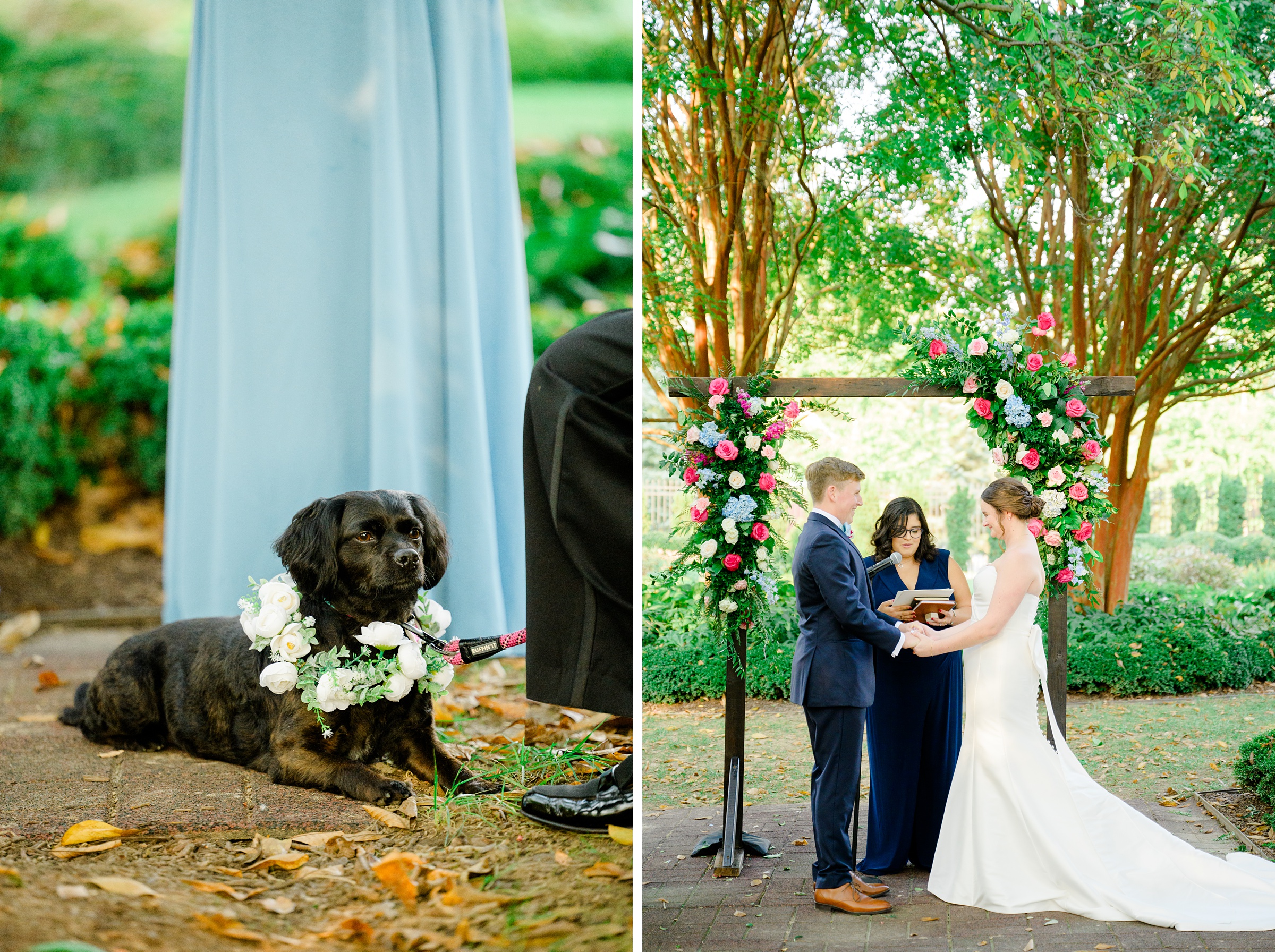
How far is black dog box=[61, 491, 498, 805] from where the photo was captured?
9.54 feet

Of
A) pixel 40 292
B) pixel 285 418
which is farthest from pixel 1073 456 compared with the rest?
pixel 40 292

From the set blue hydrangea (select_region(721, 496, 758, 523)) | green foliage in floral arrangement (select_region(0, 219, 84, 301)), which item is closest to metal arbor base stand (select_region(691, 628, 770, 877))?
blue hydrangea (select_region(721, 496, 758, 523))

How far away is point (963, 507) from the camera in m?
8.39

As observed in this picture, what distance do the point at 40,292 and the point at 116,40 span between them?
6.76ft

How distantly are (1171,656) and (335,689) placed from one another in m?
6.73

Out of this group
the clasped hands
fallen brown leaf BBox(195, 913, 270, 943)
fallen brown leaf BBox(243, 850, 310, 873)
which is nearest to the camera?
fallen brown leaf BBox(195, 913, 270, 943)

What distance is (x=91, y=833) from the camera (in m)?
2.61

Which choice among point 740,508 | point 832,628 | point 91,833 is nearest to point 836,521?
point 832,628

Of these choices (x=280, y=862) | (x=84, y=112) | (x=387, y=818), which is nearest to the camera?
(x=280, y=862)

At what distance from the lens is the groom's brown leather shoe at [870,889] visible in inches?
132

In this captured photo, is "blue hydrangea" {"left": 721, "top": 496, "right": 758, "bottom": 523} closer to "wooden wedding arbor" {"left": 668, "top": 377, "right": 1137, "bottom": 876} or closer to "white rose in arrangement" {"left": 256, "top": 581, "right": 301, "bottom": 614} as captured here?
"wooden wedding arbor" {"left": 668, "top": 377, "right": 1137, "bottom": 876}

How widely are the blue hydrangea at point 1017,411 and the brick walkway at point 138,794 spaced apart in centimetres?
294

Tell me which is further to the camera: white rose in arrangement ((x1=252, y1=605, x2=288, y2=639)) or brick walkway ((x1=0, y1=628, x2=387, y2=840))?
white rose in arrangement ((x1=252, y1=605, x2=288, y2=639))

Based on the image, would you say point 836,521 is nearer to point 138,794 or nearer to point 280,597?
point 280,597
